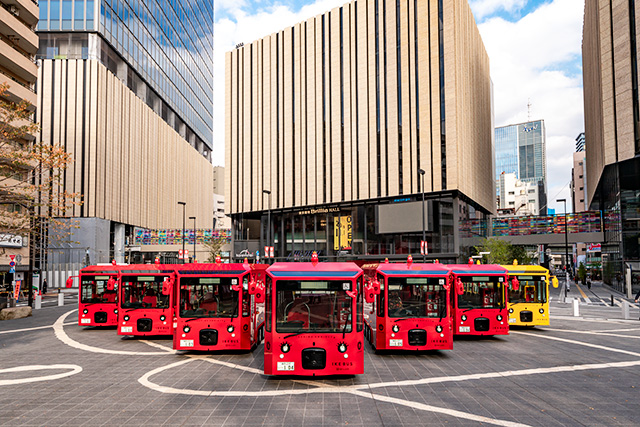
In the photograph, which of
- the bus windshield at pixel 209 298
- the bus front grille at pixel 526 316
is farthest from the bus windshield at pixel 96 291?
the bus front grille at pixel 526 316

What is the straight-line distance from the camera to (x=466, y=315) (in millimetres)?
15883

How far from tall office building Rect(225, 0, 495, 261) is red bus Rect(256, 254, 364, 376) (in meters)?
31.0

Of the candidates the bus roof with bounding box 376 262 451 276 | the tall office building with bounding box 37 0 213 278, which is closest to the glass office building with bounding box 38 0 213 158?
the tall office building with bounding box 37 0 213 278

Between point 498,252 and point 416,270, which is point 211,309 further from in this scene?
point 498,252

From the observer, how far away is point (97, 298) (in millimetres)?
19156

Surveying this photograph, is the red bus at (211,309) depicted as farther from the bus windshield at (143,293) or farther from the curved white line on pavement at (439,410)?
the curved white line on pavement at (439,410)

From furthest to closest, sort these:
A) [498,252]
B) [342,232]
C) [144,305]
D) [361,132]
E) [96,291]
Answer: [342,232] < [361,132] < [498,252] < [96,291] < [144,305]

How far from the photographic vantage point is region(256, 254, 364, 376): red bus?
10.1 metres

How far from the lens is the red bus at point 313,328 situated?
1012 cm

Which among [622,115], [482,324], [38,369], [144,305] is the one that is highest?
[622,115]

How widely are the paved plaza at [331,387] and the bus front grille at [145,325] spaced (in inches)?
19.4

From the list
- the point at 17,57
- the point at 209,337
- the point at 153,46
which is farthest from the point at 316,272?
the point at 153,46

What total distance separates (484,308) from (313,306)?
8150 millimetres

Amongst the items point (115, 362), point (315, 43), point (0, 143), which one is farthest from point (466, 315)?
point (315, 43)
